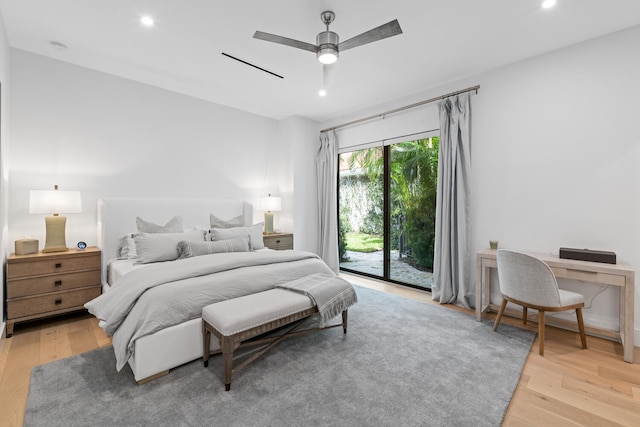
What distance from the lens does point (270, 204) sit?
480 cm

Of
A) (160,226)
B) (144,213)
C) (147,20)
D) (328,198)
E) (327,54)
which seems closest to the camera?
(327,54)

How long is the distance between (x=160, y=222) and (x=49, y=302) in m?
1.30

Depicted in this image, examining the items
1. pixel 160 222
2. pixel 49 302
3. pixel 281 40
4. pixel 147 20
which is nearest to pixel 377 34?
pixel 281 40

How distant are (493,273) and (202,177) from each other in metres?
4.05

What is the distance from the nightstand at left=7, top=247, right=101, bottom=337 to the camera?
2.69 meters

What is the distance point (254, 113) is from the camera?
498 centimetres

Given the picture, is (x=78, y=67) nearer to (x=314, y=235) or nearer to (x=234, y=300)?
(x=234, y=300)

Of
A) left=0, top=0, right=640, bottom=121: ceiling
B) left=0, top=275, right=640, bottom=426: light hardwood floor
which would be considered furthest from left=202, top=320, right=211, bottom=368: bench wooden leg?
left=0, top=0, right=640, bottom=121: ceiling

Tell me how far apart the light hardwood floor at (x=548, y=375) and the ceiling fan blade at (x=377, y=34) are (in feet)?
8.29

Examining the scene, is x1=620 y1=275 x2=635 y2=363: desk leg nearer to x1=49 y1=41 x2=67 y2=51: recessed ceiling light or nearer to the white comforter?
the white comforter

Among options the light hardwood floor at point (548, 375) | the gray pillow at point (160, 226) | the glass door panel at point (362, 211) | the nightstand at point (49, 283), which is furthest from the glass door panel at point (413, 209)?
the nightstand at point (49, 283)

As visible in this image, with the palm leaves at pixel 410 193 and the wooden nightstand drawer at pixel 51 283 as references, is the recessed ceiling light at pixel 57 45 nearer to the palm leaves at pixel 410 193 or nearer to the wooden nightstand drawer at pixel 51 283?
the wooden nightstand drawer at pixel 51 283

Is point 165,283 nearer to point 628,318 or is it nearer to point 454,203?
point 454,203

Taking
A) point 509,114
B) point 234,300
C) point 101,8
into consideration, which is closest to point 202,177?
point 101,8
